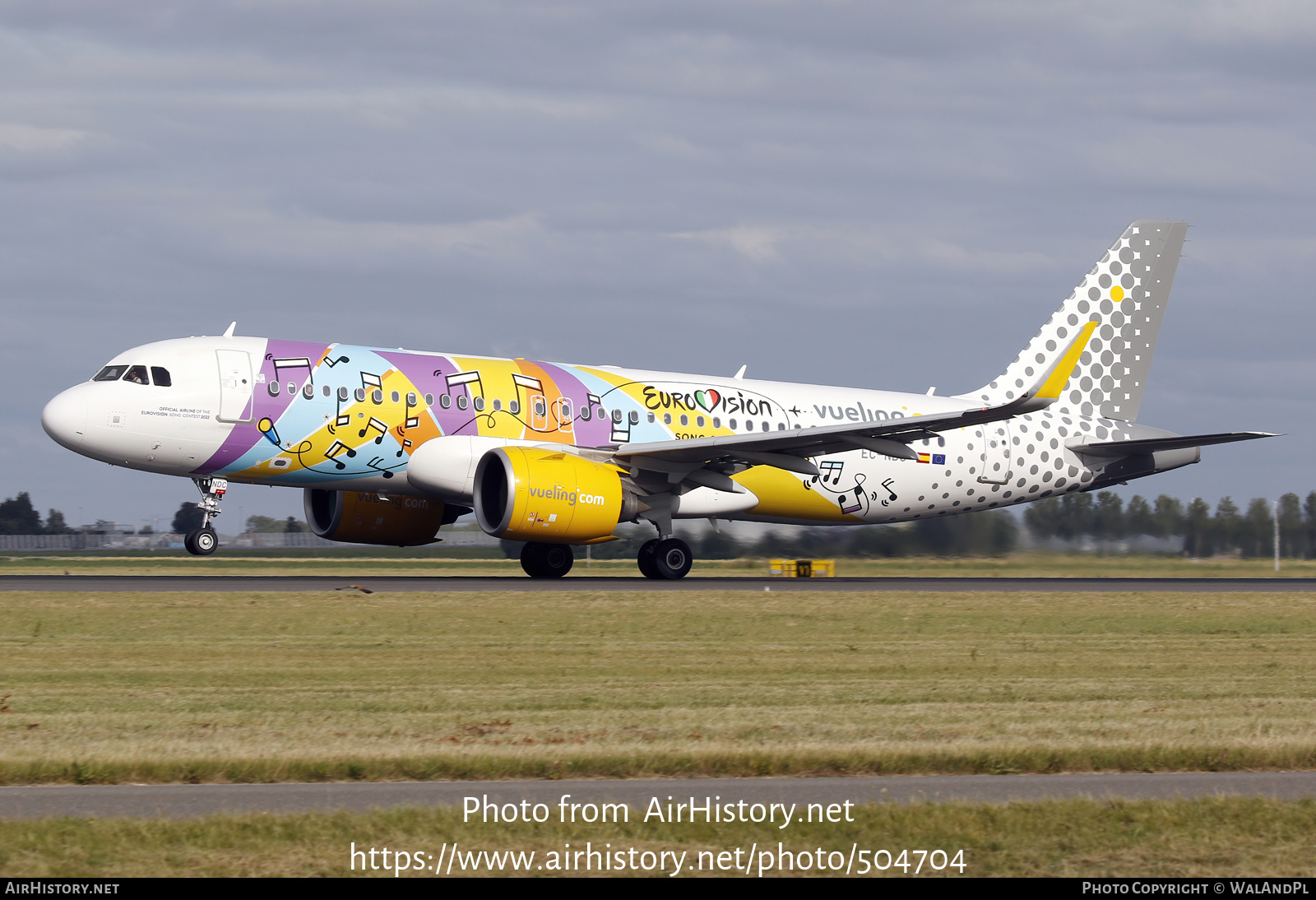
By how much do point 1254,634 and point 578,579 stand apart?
12.8 metres

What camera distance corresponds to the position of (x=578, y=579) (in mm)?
28078

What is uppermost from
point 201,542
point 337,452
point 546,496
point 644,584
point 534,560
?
point 337,452

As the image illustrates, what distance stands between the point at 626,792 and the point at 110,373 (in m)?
19.5

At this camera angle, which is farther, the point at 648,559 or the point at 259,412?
the point at 648,559

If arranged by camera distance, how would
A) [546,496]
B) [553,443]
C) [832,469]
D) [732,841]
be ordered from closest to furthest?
[732,841], [546,496], [553,443], [832,469]

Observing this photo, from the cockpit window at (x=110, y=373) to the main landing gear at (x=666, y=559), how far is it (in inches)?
402

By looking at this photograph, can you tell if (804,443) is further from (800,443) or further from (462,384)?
(462,384)

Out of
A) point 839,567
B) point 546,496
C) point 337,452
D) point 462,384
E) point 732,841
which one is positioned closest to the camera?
point 732,841

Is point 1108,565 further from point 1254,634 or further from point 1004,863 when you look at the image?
point 1004,863

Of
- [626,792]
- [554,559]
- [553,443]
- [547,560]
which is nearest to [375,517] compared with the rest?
[547,560]

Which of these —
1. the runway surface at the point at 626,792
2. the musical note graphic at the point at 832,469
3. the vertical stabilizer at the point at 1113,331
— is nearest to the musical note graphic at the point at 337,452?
the musical note graphic at the point at 832,469

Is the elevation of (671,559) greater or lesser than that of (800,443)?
lesser

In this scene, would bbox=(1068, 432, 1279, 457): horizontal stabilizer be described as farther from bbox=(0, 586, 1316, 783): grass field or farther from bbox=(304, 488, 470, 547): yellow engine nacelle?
Answer: bbox=(304, 488, 470, 547): yellow engine nacelle

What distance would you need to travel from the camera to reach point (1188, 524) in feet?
116
